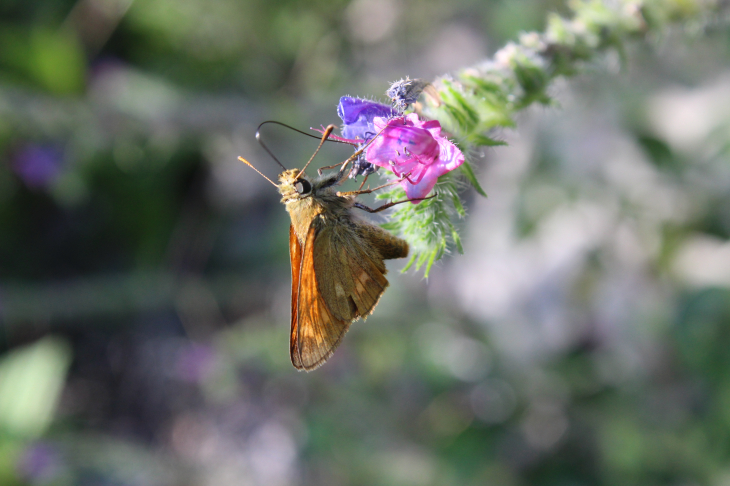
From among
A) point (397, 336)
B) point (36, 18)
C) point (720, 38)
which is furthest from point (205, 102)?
point (720, 38)

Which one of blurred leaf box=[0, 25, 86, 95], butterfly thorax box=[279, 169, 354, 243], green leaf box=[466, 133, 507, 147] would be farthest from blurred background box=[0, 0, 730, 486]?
butterfly thorax box=[279, 169, 354, 243]

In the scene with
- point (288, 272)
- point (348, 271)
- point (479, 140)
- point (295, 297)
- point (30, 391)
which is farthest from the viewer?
point (288, 272)

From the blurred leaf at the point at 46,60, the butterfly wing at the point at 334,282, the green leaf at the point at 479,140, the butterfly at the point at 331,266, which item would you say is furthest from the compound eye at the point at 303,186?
the blurred leaf at the point at 46,60

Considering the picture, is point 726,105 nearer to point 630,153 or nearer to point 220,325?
point 630,153

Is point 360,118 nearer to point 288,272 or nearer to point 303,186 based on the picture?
point 303,186

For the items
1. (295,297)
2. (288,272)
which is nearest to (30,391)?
(288,272)
